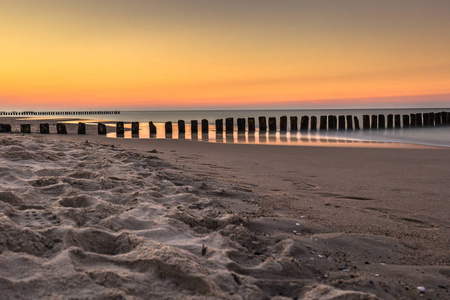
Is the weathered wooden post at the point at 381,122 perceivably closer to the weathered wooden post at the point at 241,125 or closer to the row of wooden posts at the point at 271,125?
the row of wooden posts at the point at 271,125

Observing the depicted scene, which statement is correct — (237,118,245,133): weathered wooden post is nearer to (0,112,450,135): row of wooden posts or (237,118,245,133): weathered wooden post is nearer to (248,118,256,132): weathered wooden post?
(0,112,450,135): row of wooden posts

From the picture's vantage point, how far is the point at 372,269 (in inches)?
80.3

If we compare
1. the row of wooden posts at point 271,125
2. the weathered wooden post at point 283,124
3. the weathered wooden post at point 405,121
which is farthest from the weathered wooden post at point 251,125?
the weathered wooden post at point 405,121

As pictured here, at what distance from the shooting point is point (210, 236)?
2.35m

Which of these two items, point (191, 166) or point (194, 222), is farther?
point (191, 166)

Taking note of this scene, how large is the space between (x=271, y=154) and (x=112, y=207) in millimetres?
5647

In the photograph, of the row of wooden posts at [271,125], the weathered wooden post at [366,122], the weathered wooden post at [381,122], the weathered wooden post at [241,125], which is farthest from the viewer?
the weathered wooden post at [381,122]

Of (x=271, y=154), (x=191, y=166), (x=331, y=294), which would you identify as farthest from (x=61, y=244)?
(x=271, y=154)

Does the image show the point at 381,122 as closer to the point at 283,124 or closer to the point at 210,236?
the point at 283,124

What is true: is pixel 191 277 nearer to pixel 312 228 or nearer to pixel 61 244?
pixel 61 244

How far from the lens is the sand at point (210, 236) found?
1.62m

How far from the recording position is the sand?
5.31 ft

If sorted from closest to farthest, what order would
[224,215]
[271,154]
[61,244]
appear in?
[61,244]
[224,215]
[271,154]

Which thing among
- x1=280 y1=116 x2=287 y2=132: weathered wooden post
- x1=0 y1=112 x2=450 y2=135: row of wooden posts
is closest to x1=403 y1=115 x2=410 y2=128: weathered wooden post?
x1=0 y1=112 x2=450 y2=135: row of wooden posts
